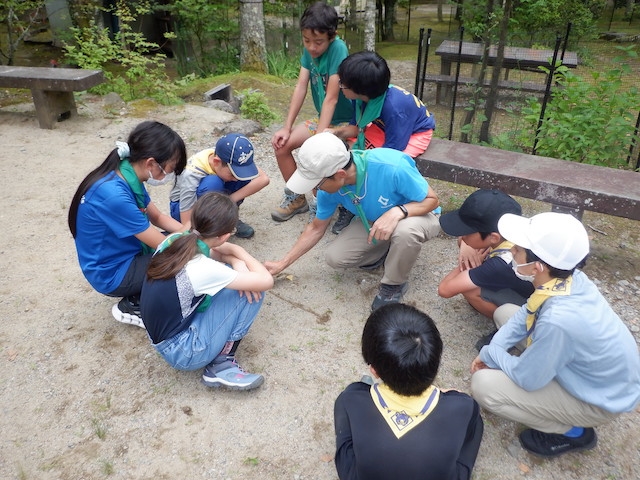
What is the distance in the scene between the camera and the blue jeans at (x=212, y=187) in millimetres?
3459

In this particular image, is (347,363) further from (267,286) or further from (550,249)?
(550,249)

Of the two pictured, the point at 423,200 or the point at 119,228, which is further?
the point at 423,200

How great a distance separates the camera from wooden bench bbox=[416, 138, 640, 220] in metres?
3.24

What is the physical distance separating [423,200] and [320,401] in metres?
1.28

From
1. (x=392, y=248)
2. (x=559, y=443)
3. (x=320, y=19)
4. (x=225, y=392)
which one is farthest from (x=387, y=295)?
(x=320, y=19)

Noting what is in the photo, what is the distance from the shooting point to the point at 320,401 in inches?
101

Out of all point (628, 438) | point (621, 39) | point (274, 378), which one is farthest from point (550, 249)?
point (621, 39)

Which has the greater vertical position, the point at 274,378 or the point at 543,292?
the point at 543,292

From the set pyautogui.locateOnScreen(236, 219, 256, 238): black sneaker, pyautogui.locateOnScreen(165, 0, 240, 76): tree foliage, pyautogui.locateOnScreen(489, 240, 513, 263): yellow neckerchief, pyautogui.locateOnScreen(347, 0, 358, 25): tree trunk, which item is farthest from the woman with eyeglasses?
pyautogui.locateOnScreen(347, 0, 358, 25): tree trunk

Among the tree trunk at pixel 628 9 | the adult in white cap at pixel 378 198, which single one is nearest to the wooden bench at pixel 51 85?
the adult in white cap at pixel 378 198

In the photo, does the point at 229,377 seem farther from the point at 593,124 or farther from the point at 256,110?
the point at 256,110

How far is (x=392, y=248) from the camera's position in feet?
9.82

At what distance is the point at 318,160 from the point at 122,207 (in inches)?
40.5

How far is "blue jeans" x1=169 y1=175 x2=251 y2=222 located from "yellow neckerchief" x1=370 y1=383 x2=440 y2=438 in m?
2.15
